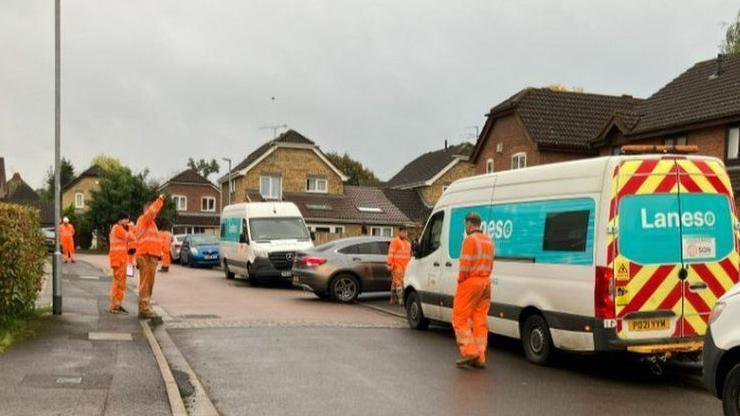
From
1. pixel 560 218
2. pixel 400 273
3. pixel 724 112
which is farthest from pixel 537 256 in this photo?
pixel 724 112

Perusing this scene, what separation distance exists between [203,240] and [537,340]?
26916 mm

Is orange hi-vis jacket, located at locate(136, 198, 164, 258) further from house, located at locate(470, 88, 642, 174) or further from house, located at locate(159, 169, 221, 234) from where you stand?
house, located at locate(159, 169, 221, 234)

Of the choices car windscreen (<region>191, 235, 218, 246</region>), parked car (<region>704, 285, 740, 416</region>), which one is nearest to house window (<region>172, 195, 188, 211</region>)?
car windscreen (<region>191, 235, 218, 246</region>)

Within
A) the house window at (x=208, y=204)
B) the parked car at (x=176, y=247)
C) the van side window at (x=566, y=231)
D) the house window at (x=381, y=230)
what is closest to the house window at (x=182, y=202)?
the house window at (x=208, y=204)

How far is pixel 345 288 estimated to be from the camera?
1833cm

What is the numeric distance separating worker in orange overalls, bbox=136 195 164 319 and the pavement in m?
0.43

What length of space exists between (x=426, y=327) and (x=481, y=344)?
12.6 feet

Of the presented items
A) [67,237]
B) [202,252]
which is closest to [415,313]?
[202,252]

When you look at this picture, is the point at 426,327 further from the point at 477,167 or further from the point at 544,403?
the point at 477,167

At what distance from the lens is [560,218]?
935 cm

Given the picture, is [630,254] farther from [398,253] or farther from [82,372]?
[398,253]

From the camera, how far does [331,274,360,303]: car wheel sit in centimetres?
1819

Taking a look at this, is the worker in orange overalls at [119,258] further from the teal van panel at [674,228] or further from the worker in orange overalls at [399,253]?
the teal van panel at [674,228]

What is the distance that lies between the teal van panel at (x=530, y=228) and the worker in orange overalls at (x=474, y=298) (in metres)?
0.70
